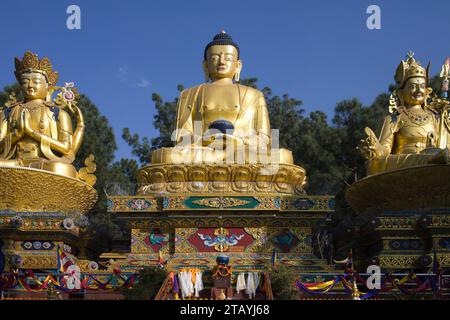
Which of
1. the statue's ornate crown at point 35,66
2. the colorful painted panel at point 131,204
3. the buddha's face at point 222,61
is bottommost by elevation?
the colorful painted panel at point 131,204

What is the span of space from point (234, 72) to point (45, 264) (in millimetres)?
5851

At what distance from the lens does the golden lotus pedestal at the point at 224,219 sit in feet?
36.8

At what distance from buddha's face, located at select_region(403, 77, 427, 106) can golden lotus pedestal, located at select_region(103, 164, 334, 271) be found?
3.20 meters

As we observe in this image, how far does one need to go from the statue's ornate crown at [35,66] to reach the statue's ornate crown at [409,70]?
663 cm

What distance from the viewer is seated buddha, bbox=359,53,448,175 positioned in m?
11.9

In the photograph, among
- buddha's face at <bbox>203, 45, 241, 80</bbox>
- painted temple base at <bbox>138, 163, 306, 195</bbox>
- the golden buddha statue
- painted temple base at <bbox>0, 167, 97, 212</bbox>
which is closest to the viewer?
painted temple base at <bbox>138, 163, 306, 195</bbox>

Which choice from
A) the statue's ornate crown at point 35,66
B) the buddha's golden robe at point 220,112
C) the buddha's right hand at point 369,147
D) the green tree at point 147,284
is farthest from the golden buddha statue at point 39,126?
the buddha's right hand at point 369,147

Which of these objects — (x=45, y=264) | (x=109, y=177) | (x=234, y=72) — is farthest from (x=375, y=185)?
(x=109, y=177)

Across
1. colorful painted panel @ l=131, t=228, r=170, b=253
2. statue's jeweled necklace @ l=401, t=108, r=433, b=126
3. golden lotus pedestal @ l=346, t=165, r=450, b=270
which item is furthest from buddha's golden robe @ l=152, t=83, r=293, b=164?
statue's jeweled necklace @ l=401, t=108, r=433, b=126

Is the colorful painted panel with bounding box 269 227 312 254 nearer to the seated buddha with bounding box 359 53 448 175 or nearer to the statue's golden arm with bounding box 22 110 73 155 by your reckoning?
the seated buddha with bounding box 359 53 448 175

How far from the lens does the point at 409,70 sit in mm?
13266

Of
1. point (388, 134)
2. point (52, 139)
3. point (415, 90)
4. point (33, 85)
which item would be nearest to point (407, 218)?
point (388, 134)

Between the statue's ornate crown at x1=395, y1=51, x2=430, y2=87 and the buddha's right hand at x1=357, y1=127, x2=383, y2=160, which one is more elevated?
the statue's ornate crown at x1=395, y1=51, x2=430, y2=87

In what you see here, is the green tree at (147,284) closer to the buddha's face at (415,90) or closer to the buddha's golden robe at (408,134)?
the buddha's golden robe at (408,134)
